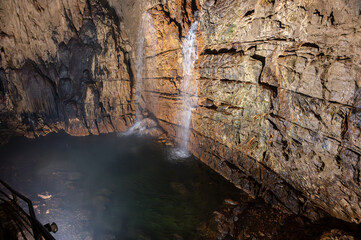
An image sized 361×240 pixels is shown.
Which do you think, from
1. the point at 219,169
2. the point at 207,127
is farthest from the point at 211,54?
the point at 219,169

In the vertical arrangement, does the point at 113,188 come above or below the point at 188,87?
below

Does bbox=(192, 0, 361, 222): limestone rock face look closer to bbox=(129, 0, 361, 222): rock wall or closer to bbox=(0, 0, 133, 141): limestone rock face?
bbox=(129, 0, 361, 222): rock wall

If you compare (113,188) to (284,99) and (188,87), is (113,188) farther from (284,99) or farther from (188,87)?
(284,99)

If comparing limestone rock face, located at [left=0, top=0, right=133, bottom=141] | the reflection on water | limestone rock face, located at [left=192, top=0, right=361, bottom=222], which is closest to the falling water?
limestone rock face, located at [left=192, top=0, right=361, bottom=222]

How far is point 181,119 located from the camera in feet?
41.9

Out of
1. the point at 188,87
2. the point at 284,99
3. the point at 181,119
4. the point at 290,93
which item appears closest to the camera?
the point at 290,93

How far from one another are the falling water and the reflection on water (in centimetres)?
139

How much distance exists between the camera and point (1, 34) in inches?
548

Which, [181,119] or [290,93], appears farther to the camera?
[181,119]

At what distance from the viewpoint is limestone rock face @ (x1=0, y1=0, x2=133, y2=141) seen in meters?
14.3

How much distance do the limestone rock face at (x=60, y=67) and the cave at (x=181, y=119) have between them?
9 cm

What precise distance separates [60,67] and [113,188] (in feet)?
36.9

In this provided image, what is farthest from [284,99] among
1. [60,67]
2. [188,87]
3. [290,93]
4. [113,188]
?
[60,67]

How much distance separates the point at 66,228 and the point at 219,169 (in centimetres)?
696
